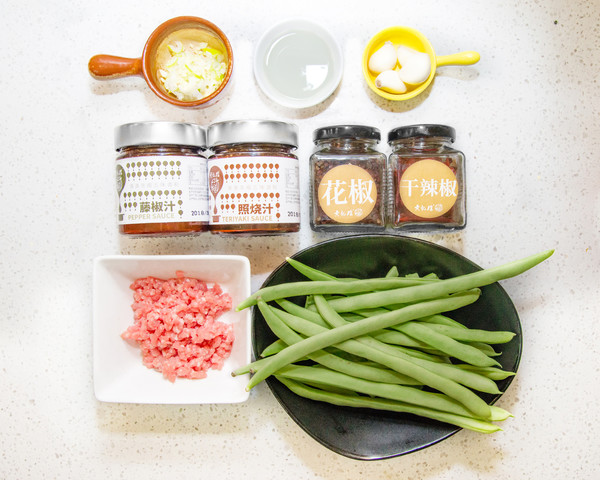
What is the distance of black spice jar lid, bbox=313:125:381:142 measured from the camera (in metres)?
0.86

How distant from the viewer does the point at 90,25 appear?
3.28 ft

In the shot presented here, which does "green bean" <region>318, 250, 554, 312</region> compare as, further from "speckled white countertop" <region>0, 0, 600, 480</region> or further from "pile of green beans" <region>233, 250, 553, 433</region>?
"speckled white countertop" <region>0, 0, 600, 480</region>

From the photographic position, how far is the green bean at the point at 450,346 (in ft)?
2.68

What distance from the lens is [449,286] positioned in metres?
0.82

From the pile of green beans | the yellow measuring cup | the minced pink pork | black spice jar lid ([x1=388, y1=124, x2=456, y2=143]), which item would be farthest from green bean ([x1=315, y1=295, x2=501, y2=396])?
the yellow measuring cup

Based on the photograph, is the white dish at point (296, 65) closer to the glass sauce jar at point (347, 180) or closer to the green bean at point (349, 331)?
the glass sauce jar at point (347, 180)

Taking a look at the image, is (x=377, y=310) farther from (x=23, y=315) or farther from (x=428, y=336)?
(x=23, y=315)

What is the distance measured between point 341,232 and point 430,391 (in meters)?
0.36

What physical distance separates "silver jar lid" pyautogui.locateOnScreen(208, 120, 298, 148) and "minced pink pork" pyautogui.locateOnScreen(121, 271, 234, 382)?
0.93 ft

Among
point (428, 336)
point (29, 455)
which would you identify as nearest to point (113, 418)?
point (29, 455)

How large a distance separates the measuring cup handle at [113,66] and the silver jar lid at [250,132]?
233 mm

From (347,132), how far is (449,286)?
34 cm

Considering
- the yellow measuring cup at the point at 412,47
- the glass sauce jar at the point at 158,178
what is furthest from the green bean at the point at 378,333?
the yellow measuring cup at the point at 412,47

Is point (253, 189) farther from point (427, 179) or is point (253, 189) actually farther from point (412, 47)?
point (412, 47)
